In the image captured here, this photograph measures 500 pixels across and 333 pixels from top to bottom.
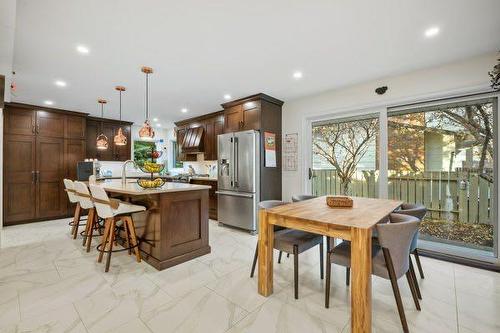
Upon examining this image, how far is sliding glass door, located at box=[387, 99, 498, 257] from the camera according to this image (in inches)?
116

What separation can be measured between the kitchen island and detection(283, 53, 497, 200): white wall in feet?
6.77

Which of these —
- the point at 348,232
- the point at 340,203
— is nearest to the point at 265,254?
the point at 348,232

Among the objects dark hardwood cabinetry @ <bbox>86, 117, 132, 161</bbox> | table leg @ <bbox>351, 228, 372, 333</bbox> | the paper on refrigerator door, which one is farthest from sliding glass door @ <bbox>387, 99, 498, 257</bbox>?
dark hardwood cabinetry @ <bbox>86, 117, 132, 161</bbox>

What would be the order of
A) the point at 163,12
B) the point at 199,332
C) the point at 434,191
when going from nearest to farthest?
1. the point at 199,332
2. the point at 163,12
3. the point at 434,191

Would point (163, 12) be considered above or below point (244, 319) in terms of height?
above

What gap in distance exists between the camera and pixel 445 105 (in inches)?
125

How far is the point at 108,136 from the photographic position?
20.4 ft

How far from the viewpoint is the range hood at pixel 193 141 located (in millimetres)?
5820

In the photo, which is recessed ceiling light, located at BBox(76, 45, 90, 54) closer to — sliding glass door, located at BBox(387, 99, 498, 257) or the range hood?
the range hood

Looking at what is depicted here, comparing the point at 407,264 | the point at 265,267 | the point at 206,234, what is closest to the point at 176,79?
the point at 206,234

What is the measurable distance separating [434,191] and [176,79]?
4304mm

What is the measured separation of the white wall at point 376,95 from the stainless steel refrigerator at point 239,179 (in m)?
0.82

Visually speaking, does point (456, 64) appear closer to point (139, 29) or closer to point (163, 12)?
point (163, 12)

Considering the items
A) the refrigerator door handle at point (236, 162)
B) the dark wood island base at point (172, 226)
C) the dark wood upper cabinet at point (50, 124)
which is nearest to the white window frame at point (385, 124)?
the refrigerator door handle at point (236, 162)
